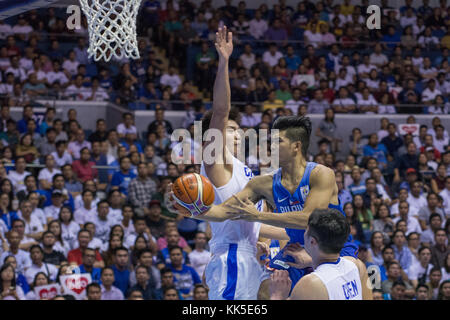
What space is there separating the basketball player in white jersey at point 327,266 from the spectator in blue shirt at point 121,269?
5.58 meters

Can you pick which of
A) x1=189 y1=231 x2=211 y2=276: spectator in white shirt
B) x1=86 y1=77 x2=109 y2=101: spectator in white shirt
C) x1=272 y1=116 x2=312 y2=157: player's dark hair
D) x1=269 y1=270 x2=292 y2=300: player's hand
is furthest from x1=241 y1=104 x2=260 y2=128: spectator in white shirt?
x1=269 y1=270 x2=292 y2=300: player's hand

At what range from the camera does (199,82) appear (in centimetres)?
A: 1445

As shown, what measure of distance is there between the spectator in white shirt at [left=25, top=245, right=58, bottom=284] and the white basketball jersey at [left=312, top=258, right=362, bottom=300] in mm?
5814

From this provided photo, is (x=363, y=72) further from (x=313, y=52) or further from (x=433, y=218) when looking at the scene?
(x=433, y=218)

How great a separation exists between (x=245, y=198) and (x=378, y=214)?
6.34m

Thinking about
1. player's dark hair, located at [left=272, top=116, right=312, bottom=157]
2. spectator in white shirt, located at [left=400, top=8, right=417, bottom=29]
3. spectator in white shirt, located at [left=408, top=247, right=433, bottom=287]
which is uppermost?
spectator in white shirt, located at [left=400, top=8, right=417, bottom=29]

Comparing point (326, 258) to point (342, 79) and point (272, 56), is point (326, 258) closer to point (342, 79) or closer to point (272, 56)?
point (342, 79)

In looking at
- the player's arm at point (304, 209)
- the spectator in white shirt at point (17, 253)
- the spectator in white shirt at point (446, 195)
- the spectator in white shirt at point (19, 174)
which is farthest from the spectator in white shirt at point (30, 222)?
the spectator in white shirt at point (446, 195)

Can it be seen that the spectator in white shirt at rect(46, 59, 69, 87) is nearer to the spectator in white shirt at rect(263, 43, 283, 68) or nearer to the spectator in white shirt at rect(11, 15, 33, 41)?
the spectator in white shirt at rect(11, 15, 33, 41)

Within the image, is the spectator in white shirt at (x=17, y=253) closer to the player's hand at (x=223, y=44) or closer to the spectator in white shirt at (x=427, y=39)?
the player's hand at (x=223, y=44)

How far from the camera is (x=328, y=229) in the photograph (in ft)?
12.5

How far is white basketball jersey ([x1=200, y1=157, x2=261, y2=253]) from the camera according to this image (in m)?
5.24

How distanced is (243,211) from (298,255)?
48 centimetres
